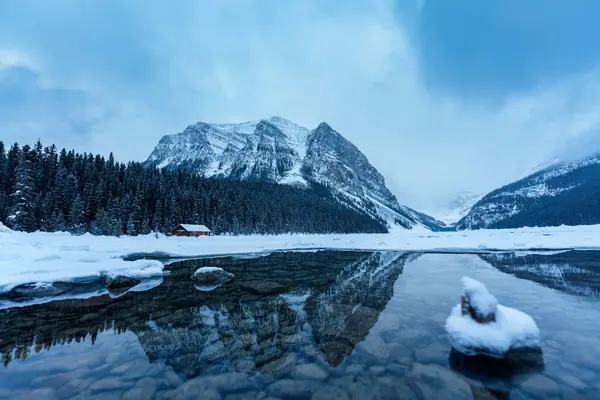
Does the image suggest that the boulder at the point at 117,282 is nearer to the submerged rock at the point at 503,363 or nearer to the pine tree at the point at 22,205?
the submerged rock at the point at 503,363

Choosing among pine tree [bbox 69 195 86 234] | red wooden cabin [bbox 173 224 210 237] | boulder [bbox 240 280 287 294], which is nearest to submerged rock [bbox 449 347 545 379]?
boulder [bbox 240 280 287 294]

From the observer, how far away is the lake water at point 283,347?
6945 mm

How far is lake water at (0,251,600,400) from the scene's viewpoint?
6945 mm

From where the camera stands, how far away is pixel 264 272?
25.2 meters

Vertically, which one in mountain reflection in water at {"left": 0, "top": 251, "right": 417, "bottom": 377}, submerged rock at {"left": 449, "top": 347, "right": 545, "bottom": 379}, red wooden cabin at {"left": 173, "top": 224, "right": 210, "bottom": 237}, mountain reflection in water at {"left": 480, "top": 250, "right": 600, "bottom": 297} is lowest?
mountain reflection in water at {"left": 0, "top": 251, "right": 417, "bottom": 377}

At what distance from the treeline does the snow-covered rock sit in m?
65.7

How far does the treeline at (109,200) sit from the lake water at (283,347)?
5323 cm

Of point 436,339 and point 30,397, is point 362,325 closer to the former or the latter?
point 436,339

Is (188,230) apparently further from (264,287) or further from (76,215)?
(264,287)

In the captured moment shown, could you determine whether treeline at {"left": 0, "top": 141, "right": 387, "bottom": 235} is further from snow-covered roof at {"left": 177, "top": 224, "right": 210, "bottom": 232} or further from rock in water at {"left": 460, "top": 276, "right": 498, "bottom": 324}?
rock in water at {"left": 460, "top": 276, "right": 498, "bottom": 324}

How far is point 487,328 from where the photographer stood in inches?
334

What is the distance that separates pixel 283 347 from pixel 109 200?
73.7 meters

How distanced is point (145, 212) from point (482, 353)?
81.0 meters

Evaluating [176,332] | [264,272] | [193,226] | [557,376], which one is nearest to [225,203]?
[193,226]
